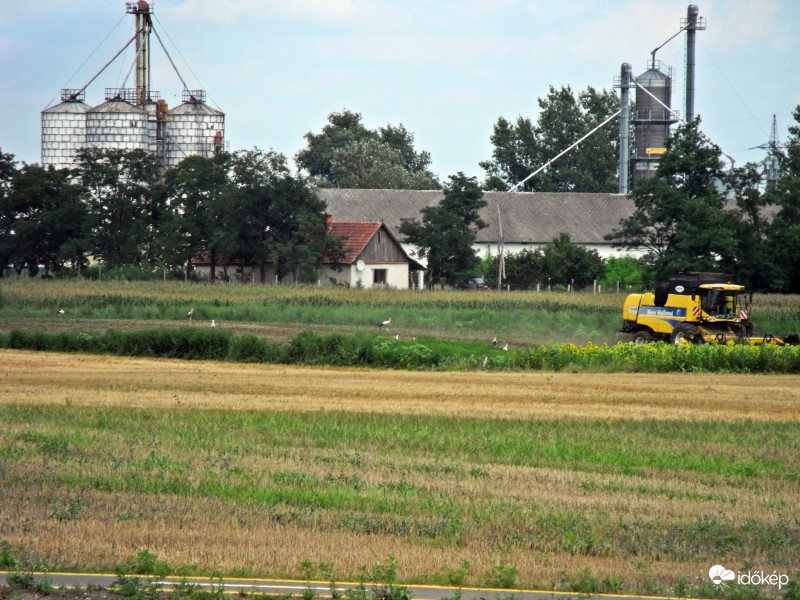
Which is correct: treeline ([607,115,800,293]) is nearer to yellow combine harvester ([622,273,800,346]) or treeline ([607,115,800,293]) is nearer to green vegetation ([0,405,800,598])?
yellow combine harvester ([622,273,800,346])

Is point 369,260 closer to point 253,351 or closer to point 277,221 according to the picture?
point 277,221

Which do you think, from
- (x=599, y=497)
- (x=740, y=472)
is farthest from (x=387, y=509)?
(x=740, y=472)

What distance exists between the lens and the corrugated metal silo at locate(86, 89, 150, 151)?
85.5m

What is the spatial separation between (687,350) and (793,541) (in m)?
21.3

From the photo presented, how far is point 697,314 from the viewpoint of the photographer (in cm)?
3672

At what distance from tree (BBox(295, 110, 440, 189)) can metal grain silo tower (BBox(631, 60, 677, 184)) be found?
893 inches

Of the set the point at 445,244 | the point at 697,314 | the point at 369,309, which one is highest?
the point at 445,244

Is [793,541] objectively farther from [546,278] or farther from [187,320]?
[546,278]

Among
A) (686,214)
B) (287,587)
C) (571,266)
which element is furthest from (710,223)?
(287,587)

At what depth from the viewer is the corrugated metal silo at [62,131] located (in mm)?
88125

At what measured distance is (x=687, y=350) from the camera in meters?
32.6

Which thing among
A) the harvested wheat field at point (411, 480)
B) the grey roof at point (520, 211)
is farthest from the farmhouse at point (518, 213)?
the harvested wheat field at point (411, 480)

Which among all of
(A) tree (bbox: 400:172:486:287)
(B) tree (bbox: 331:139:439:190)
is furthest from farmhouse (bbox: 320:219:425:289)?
(B) tree (bbox: 331:139:439:190)

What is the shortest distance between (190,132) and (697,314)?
195 ft
